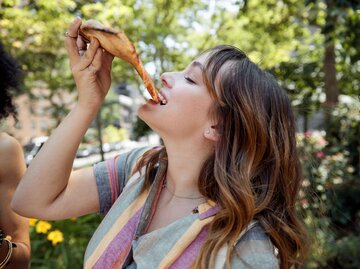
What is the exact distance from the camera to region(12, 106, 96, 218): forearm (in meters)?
1.36

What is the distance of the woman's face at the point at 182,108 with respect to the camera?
4.31ft

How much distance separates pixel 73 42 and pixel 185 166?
55cm

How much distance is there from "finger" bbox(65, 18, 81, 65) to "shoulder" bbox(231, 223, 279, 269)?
791mm

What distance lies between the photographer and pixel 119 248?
1.28 metres

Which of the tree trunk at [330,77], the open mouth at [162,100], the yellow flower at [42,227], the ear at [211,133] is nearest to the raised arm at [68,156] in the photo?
the open mouth at [162,100]

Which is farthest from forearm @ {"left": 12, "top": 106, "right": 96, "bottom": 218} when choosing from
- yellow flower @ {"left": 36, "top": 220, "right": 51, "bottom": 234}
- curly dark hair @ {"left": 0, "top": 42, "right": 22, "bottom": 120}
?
yellow flower @ {"left": 36, "top": 220, "right": 51, "bottom": 234}

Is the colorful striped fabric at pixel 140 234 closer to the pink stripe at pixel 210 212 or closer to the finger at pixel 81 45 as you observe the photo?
the pink stripe at pixel 210 212

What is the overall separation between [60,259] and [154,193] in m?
2.08

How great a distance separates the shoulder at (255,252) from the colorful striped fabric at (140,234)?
0.01 metres

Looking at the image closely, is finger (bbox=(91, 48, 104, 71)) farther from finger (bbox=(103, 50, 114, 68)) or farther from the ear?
the ear

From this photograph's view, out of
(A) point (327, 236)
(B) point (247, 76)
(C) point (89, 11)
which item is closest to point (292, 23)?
(C) point (89, 11)

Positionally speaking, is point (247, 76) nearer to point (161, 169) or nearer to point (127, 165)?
point (161, 169)

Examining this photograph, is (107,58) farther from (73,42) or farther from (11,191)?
(11,191)

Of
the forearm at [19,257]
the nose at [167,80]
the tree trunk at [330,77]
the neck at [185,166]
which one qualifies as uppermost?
the nose at [167,80]
